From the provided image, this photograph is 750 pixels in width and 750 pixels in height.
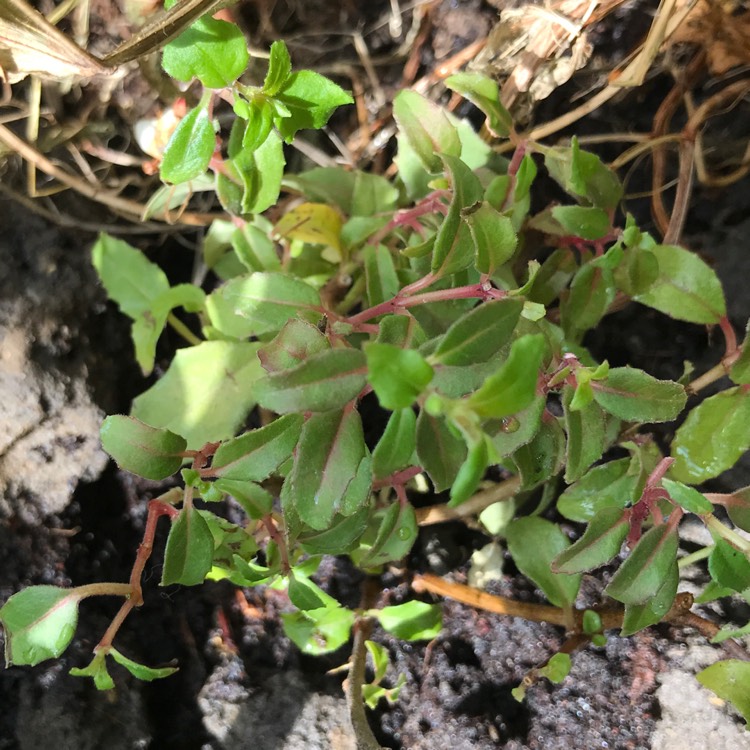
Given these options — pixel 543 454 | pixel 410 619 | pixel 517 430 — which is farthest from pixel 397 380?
pixel 410 619

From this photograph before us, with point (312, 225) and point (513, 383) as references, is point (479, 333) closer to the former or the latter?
point (513, 383)

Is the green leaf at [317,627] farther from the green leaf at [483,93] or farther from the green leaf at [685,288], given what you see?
the green leaf at [483,93]

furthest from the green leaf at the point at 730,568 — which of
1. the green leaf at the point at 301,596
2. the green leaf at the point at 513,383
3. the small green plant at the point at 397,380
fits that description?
the green leaf at the point at 301,596

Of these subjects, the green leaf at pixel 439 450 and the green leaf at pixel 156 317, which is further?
the green leaf at pixel 156 317

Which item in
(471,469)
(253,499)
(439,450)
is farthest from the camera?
(253,499)

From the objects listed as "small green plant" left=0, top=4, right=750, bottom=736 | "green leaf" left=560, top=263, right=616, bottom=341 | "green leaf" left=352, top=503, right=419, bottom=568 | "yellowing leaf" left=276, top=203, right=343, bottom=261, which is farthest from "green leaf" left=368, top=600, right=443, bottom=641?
"yellowing leaf" left=276, top=203, right=343, bottom=261

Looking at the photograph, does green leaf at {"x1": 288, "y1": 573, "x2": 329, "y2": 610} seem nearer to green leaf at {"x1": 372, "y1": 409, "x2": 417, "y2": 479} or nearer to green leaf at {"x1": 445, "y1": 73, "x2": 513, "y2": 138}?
green leaf at {"x1": 372, "y1": 409, "x2": 417, "y2": 479}

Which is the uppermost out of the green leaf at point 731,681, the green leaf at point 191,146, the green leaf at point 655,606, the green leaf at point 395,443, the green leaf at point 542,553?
the green leaf at point 191,146
